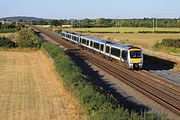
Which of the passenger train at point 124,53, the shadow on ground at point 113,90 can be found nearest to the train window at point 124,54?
the passenger train at point 124,53

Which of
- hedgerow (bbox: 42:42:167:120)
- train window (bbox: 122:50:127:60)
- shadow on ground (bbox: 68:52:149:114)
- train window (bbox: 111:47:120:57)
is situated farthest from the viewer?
train window (bbox: 111:47:120:57)

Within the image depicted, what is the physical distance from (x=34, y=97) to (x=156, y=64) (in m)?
19.2

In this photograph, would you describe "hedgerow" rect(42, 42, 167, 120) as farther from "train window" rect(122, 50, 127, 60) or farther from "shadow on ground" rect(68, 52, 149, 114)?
"train window" rect(122, 50, 127, 60)

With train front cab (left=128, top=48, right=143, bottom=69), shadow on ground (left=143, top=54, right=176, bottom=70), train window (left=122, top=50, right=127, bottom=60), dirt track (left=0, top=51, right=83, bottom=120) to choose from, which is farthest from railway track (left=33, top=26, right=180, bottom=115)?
dirt track (left=0, top=51, right=83, bottom=120)

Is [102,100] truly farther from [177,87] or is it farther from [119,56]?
[119,56]

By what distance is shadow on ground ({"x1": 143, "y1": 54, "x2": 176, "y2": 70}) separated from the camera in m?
38.1

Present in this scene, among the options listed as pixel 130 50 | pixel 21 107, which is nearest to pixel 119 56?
pixel 130 50

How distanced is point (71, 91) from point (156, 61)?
19512mm

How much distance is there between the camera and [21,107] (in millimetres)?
21766

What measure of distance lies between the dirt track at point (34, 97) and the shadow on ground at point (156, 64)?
9646 mm

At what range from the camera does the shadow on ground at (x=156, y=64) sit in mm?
38066

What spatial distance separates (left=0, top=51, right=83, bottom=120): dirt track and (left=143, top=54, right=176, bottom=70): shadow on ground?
9.65 m

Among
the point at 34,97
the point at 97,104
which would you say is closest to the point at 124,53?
the point at 34,97

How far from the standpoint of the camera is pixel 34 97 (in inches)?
982
